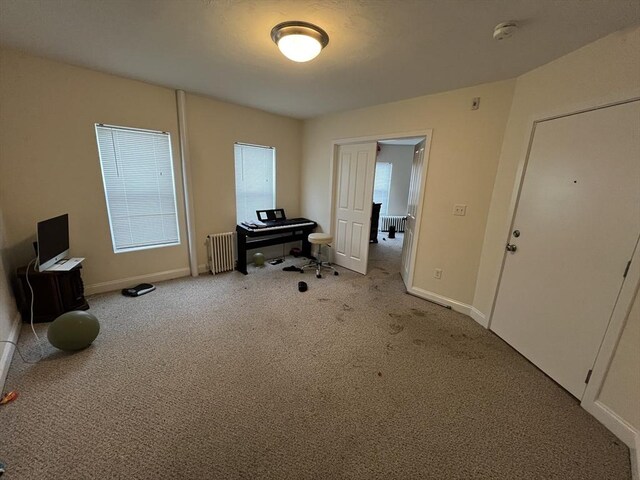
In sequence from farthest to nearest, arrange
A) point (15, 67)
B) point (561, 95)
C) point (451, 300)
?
point (451, 300) → point (15, 67) → point (561, 95)

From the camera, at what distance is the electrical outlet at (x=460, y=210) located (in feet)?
8.99

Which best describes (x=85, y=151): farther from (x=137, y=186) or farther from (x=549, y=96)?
(x=549, y=96)

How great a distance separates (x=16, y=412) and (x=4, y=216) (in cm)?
190

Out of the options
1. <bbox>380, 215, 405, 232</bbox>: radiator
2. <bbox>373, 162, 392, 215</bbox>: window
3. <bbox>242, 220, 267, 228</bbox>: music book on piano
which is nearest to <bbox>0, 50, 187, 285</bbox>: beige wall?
<bbox>242, 220, 267, 228</bbox>: music book on piano

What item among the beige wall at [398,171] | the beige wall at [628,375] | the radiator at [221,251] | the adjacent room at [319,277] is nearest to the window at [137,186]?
the adjacent room at [319,277]

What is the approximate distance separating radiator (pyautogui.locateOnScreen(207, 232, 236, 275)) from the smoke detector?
3.57 meters

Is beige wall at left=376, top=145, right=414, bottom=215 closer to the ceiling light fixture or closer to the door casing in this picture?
the door casing

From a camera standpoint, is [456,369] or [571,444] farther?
[456,369]

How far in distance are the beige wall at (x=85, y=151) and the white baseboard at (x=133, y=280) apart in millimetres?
14

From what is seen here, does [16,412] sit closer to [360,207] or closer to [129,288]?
[129,288]

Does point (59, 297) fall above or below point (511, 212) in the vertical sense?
below

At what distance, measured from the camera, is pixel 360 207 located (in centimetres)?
380

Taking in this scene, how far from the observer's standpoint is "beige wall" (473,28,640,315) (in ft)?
5.04

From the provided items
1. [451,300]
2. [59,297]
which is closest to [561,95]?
[451,300]
